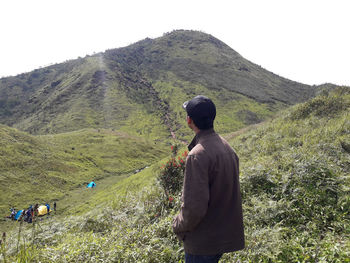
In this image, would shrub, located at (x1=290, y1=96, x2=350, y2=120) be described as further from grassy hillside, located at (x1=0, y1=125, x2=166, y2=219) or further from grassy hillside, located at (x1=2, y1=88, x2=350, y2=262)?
grassy hillside, located at (x1=0, y1=125, x2=166, y2=219)

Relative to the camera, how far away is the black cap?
111 inches

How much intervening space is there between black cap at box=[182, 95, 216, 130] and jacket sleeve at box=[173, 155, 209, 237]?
0.50 metres

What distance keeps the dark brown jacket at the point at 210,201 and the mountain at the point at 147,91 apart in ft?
281

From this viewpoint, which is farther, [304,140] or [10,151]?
[10,151]

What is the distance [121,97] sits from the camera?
122062 mm

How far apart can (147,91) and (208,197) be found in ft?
449

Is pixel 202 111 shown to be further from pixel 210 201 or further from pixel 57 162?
pixel 57 162

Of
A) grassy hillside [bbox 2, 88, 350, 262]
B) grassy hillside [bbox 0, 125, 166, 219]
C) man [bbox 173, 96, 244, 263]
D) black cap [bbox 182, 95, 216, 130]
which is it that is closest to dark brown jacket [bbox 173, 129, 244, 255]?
man [bbox 173, 96, 244, 263]

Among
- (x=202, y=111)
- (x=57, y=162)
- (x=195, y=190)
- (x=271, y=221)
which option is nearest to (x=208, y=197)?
(x=195, y=190)

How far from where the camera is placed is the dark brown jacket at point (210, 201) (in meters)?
2.56

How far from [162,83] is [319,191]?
138 meters

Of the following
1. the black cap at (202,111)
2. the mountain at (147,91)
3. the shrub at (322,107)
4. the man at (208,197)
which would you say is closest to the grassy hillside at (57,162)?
the mountain at (147,91)

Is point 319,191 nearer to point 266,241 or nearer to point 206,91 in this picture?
point 266,241

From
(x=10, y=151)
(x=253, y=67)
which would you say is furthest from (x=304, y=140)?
(x=253, y=67)
